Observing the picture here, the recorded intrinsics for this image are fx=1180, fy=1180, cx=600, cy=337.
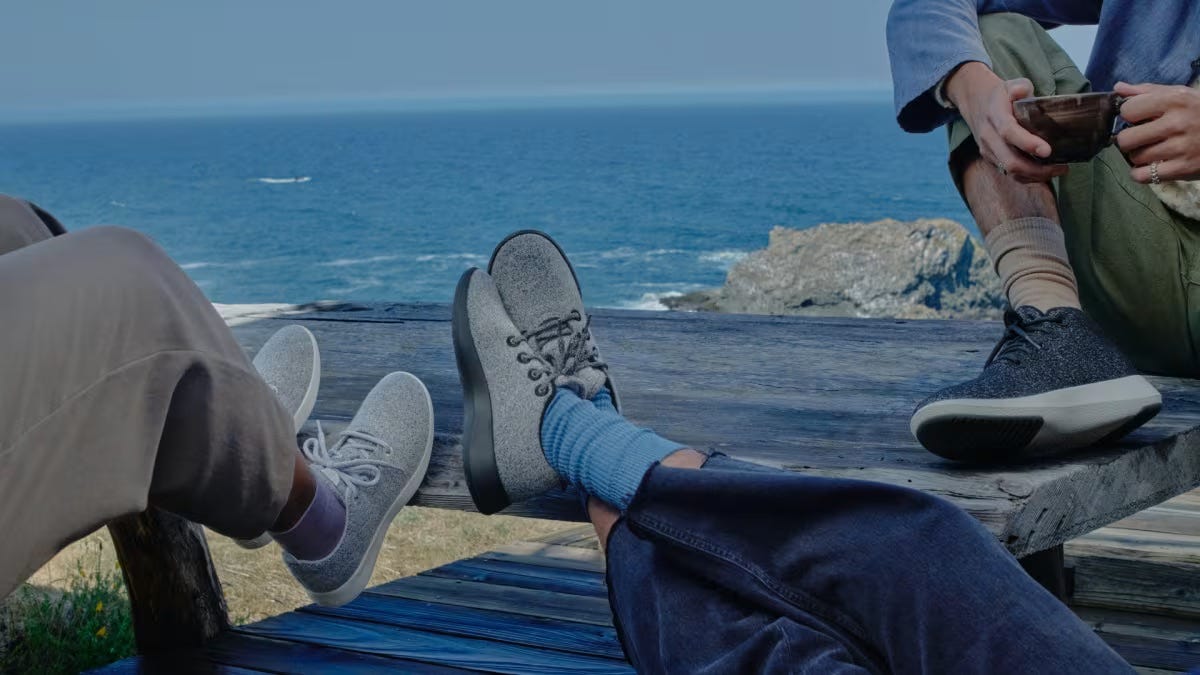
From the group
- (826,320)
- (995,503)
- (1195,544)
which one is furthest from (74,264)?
(1195,544)

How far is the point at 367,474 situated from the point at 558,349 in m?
0.32

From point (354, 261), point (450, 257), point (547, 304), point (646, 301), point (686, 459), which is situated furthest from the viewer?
point (354, 261)

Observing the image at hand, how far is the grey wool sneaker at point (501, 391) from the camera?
60.4 inches

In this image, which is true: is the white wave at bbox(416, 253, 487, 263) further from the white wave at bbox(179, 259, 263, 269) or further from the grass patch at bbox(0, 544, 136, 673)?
the grass patch at bbox(0, 544, 136, 673)

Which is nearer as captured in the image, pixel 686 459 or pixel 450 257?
pixel 686 459

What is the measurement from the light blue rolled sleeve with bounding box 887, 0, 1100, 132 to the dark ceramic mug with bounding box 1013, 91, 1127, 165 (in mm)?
249

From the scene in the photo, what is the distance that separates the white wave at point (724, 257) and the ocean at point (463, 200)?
15cm

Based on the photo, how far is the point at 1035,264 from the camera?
1.66 m

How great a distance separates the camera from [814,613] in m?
1.12

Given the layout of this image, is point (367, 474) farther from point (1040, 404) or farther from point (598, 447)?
point (1040, 404)

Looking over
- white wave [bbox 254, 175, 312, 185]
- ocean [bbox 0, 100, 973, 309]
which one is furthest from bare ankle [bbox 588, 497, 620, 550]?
white wave [bbox 254, 175, 312, 185]

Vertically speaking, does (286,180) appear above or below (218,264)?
above

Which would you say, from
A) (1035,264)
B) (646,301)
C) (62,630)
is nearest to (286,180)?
(646,301)

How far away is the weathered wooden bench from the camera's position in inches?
56.0
